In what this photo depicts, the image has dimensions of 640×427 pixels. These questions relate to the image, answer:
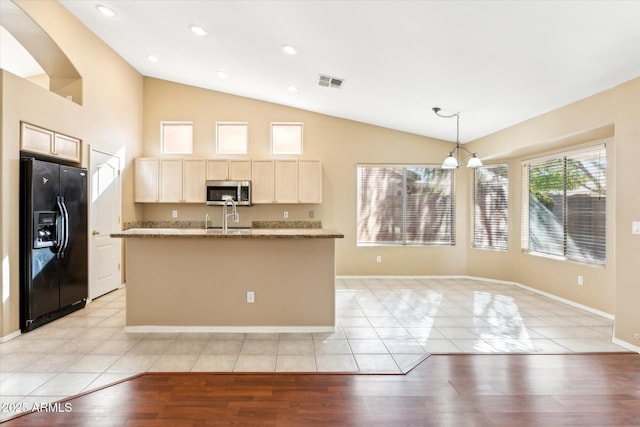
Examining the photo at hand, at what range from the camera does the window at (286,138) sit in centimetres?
600

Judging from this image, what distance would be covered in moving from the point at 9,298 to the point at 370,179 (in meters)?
5.17

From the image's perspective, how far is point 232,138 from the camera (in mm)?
5984

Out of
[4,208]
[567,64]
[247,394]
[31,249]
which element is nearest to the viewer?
[247,394]

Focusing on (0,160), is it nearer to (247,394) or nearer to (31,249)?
(31,249)

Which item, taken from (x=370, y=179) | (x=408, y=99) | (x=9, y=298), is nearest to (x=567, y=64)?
(x=408, y=99)

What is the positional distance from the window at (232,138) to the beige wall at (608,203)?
4.14m

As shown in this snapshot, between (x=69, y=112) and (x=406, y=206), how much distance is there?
5.31 meters

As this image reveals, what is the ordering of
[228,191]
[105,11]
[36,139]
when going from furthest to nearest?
[228,191], [105,11], [36,139]

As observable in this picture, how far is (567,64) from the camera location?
294 centimetres

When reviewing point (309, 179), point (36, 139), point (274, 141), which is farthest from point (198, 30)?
point (309, 179)

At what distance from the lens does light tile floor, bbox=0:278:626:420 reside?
2545 millimetres

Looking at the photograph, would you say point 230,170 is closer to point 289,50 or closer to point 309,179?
point 309,179

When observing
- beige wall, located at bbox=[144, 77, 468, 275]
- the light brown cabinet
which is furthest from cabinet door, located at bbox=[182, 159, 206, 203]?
beige wall, located at bbox=[144, 77, 468, 275]

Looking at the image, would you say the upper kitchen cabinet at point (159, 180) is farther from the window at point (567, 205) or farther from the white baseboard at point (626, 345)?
the white baseboard at point (626, 345)
